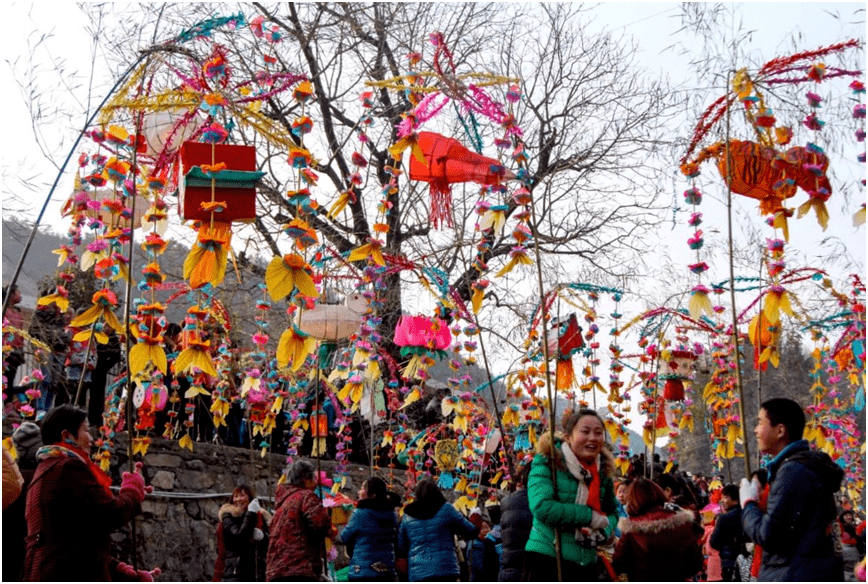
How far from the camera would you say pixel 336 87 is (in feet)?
47.1

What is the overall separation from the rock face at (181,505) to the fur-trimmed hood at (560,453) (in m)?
4.84

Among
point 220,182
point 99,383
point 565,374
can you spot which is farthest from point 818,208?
point 99,383

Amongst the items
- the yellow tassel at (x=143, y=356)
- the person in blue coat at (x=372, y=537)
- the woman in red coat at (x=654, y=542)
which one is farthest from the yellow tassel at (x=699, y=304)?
the yellow tassel at (x=143, y=356)

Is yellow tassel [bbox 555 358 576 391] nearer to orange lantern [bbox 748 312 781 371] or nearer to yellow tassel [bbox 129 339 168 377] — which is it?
orange lantern [bbox 748 312 781 371]

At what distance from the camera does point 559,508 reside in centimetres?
399

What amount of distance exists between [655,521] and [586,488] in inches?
30.9

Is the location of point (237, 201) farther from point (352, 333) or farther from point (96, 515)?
point (352, 333)

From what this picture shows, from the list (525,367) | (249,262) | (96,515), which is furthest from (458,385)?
(249,262)

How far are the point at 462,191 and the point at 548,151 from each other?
2.04 m

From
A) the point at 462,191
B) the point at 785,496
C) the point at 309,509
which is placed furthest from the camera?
the point at 462,191

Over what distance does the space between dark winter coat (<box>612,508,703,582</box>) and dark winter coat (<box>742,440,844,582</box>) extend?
3.71ft

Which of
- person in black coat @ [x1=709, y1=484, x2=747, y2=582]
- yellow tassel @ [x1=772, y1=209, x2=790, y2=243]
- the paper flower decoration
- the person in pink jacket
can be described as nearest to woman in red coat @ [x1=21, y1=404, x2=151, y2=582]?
the paper flower decoration

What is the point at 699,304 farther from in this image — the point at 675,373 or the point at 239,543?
the point at 675,373

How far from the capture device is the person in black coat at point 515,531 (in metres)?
5.59
